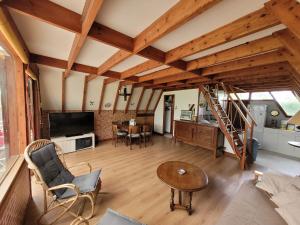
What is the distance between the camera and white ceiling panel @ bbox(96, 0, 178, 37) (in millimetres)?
1257

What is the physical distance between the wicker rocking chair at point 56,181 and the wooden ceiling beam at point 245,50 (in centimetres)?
275

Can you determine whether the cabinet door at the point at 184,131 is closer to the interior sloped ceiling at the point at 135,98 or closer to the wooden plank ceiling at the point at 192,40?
the interior sloped ceiling at the point at 135,98

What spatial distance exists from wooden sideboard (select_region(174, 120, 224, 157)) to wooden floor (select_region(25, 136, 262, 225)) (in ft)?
1.17

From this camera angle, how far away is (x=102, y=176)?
2.99 metres

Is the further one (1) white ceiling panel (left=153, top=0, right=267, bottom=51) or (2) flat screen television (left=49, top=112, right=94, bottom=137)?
(2) flat screen television (left=49, top=112, right=94, bottom=137)

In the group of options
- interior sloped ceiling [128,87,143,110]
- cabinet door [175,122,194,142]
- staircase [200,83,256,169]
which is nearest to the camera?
staircase [200,83,256,169]

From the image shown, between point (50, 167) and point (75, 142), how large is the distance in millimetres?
2711

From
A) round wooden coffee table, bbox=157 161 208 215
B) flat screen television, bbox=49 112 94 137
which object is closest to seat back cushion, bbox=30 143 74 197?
round wooden coffee table, bbox=157 161 208 215

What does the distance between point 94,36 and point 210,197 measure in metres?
3.06

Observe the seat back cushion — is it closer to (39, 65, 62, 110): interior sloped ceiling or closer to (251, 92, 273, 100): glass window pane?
(39, 65, 62, 110): interior sloped ceiling

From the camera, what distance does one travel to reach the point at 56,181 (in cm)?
199

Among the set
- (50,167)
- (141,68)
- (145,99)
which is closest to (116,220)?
(50,167)

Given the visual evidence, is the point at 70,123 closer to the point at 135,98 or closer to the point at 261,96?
the point at 135,98

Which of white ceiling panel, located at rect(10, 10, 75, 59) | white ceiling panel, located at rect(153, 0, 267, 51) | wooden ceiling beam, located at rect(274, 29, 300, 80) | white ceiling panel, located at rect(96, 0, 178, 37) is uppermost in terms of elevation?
white ceiling panel, located at rect(10, 10, 75, 59)
